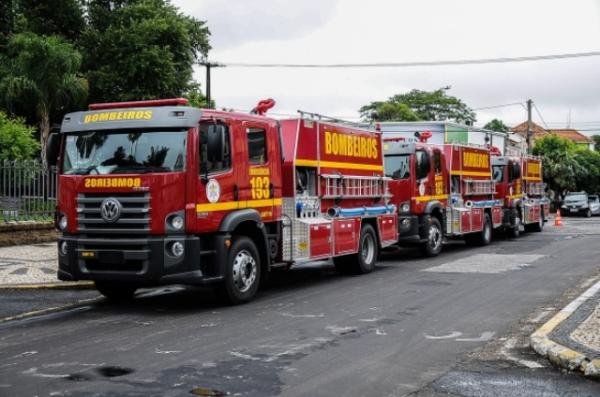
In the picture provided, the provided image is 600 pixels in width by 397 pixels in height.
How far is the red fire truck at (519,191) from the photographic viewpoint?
24.1 metres

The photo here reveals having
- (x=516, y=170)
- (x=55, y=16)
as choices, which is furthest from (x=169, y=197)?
(x=55, y=16)

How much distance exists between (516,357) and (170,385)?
334 centimetres

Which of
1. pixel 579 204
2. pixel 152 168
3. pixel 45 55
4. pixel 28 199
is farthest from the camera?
pixel 579 204

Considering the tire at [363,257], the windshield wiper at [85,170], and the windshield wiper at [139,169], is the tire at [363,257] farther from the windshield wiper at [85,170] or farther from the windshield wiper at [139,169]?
the windshield wiper at [85,170]

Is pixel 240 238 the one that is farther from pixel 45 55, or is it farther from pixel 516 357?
pixel 45 55

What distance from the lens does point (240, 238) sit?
10.7 meters

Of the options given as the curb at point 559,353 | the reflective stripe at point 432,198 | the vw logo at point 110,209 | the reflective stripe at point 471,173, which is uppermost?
the reflective stripe at point 471,173

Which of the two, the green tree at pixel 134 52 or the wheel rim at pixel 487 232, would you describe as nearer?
the wheel rim at pixel 487 232

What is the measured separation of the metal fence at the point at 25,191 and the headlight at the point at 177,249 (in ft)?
27.7

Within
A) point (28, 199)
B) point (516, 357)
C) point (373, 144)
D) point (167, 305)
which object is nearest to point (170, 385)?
point (516, 357)

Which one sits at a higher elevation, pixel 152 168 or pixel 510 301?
pixel 152 168

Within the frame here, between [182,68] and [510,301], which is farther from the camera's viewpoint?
[182,68]

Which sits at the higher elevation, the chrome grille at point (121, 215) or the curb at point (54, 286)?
the chrome grille at point (121, 215)

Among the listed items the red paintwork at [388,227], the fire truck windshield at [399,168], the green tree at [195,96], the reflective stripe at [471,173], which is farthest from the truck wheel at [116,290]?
the green tree at [195,96]
